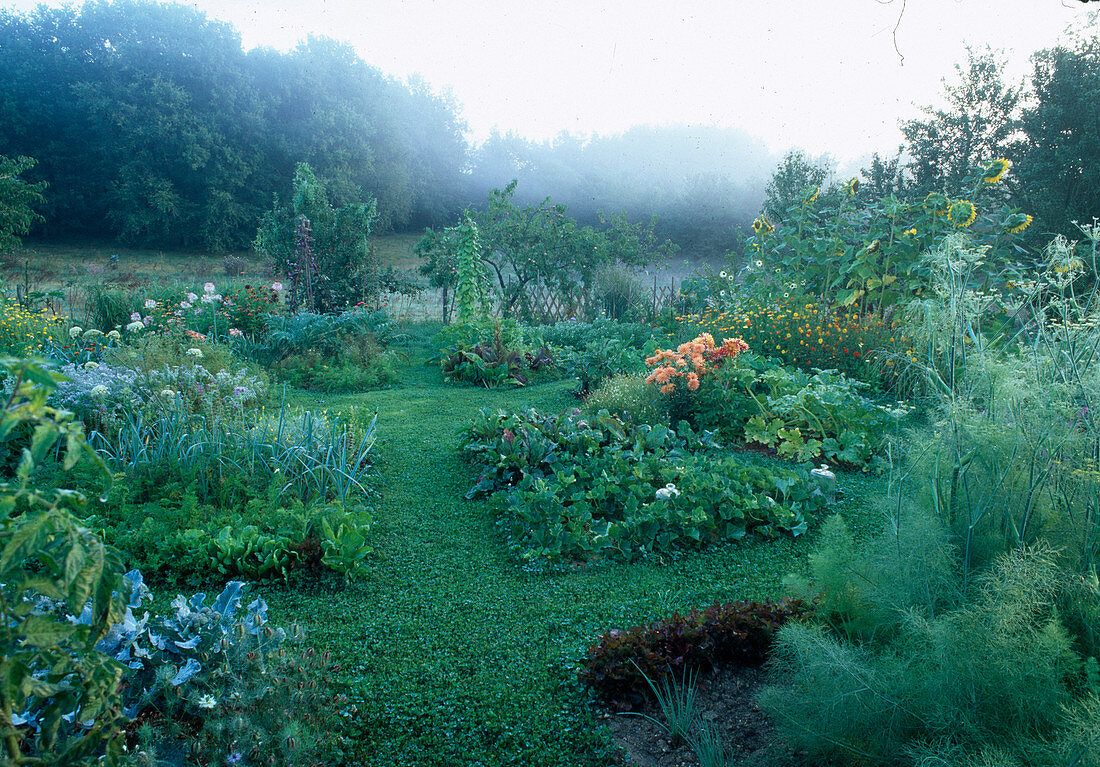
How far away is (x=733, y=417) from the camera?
17.4 feet

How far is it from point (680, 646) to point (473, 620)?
0.99 m

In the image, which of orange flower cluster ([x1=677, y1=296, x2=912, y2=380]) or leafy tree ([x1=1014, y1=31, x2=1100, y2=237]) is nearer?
orange flower cluster ([x1=677, y1=296, x2=912, y2=380])

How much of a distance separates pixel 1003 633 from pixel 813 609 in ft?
2.98

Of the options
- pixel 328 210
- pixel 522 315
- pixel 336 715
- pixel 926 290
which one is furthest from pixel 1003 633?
pixel 328 210

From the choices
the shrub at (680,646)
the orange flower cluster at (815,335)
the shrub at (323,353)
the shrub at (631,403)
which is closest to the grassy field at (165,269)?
the shrub at (323,353)

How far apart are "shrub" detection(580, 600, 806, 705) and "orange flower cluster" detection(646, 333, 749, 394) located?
280 cm

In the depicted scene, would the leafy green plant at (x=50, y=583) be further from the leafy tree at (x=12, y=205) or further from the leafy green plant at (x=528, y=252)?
the leafy tree at (x=12, y=205)

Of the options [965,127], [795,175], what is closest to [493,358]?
[795,175]

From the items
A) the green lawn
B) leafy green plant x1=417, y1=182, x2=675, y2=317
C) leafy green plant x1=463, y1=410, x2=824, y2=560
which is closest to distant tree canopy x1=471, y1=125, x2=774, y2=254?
leafy green plant x1=417, y1=182, x2=675, y2=317

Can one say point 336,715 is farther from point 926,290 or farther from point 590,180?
point 590,180

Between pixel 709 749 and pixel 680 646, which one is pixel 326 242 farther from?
pixel 709 749

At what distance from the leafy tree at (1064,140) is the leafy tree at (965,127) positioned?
1156 mm

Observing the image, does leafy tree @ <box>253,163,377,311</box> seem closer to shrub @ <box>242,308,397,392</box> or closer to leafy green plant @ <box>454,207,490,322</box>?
leafy green plant @ <box>454,207,490,322</box>

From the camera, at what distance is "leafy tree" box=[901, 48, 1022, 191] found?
57.3 feet
